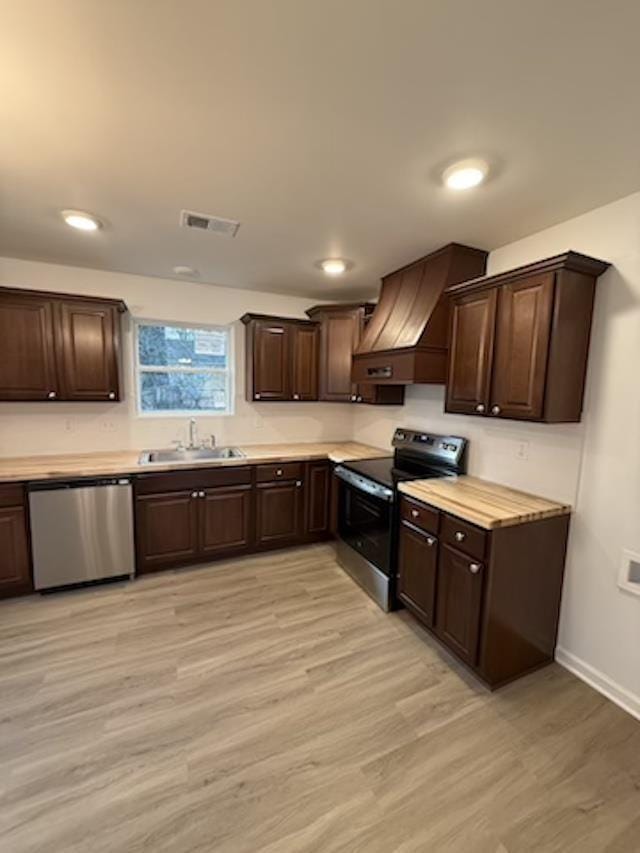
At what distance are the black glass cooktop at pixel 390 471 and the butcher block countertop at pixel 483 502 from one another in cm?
17

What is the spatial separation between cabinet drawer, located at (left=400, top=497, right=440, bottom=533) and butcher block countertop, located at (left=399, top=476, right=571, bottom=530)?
5 centimetres

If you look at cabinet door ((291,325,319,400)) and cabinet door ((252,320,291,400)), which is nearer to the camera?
cabinet door ((252,320,291,400))

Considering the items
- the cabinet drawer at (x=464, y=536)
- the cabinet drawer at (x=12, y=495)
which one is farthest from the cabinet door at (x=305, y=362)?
the cabinet drawer at (x=12, y=495)

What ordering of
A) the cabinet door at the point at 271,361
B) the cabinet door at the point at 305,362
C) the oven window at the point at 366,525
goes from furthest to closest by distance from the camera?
1. the cabinet door at the point at 305,362
2. the cabinet door at the point at 271,361
3. the oven window at the point at 366,525

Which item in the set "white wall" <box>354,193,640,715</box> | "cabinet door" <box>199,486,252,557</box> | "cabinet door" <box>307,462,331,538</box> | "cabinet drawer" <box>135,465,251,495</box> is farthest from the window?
"white wall" <box>354,193,640,715</box>

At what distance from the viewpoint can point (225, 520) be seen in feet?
11.0

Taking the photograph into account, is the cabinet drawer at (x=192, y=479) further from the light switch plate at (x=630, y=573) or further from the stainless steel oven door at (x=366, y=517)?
the light switch plate at (x=630, y=573)

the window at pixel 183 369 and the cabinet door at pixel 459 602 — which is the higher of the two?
the window at pixel 183 369

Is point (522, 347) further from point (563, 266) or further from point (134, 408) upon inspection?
point (134, 408)

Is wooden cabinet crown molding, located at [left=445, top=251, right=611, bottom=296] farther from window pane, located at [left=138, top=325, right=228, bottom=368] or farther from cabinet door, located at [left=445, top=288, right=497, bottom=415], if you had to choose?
window pane, located at [left=138, top=325, right=228, bottom=368]

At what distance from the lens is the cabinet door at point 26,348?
2.81 meters

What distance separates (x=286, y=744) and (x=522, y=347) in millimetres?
2332

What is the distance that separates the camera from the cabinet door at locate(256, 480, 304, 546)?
3.50 meters

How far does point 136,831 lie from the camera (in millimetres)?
1365
